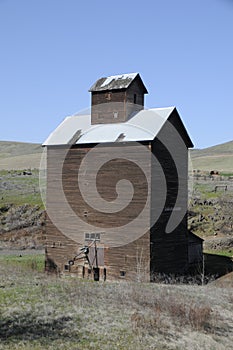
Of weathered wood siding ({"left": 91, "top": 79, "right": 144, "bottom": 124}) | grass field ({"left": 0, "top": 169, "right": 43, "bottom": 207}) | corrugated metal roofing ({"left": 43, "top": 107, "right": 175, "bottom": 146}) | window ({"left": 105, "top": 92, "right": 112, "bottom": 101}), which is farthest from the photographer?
grass field ({"left": 0, "top": 169, "right": 43, "bottom": 207})

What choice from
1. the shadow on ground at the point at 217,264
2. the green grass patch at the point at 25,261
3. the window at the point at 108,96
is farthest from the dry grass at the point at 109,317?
the window at the point at 108,96

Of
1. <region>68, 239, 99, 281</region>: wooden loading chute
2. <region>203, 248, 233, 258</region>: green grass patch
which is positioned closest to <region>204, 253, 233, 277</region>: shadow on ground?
<region>203, 248, 233, 258</region>: green grass patch

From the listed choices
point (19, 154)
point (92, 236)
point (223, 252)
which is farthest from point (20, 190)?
point (19, 154)

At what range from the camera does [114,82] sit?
99.9ft

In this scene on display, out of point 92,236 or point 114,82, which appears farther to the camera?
point 114,82

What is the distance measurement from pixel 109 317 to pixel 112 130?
560 inches

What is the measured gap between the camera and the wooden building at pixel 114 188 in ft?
89.2

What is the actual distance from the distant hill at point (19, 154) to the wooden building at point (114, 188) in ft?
265

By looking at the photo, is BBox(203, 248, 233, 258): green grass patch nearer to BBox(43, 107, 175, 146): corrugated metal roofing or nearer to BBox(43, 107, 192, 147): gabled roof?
BBox(43, 107, 192, 147): gabled roof

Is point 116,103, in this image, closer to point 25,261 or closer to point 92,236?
point 92,236

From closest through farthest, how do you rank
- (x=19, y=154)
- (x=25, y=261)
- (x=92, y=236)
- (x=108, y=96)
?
1. (x=92, y=236)
2. (x=108, y=96)
3. (x=25, y=261)
4. (x=19, y=154)

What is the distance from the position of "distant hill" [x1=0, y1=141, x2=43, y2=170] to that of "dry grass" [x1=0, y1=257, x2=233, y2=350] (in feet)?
297

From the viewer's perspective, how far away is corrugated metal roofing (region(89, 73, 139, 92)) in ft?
98.1

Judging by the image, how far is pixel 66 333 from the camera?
15.7 m
